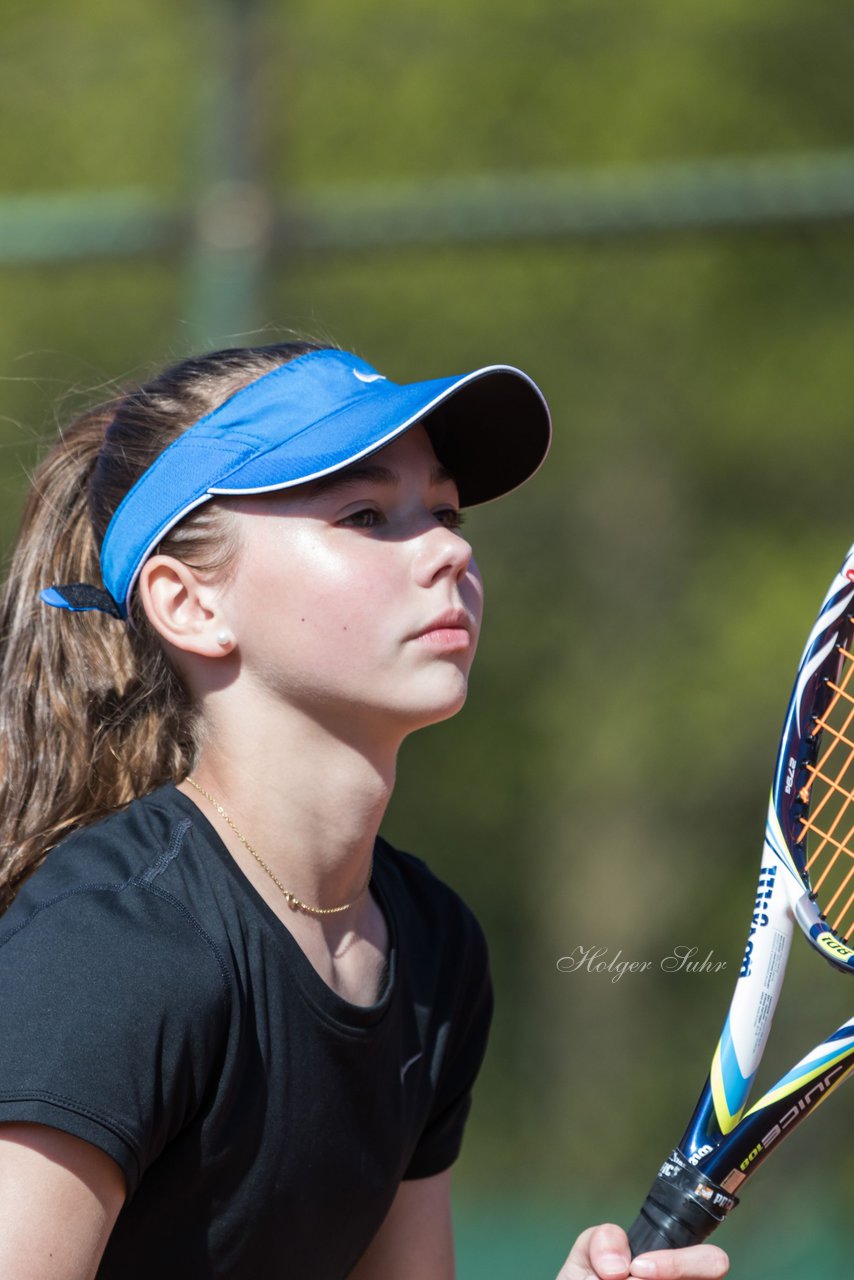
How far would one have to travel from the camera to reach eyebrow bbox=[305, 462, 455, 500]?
200 centimetres

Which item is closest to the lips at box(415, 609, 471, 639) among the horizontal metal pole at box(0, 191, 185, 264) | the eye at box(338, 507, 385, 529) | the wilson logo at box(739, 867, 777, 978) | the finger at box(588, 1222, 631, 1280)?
the eye at box(338, 507, 385, 529)

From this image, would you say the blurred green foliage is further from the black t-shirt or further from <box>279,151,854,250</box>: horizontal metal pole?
the black t-shirt

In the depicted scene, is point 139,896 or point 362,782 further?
point 362,782

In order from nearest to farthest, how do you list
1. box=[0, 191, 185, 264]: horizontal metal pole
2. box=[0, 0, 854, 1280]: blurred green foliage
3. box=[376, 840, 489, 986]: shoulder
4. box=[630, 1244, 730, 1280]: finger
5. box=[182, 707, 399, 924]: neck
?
box=[630, 1244, 730, 1280]: finger → box=[182, 707, 399, 924]: neck → box=[376, 840, 489, 986]: shoulder → box=[0, 191, 185, 264]: horizontal metal pole → box=[0, 0, 854, 1280]: blurred green foliage

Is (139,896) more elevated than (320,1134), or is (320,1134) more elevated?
(139,896)

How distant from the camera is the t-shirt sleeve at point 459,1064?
2342mm

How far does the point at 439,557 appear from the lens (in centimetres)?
197

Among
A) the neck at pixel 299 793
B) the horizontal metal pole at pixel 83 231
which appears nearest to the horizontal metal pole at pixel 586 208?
the horizontal metal pole at pixel 83 231

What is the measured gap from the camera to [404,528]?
2.01 metres

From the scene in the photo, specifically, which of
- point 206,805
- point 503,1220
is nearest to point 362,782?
point 206,805

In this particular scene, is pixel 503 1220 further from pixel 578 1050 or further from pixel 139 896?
pixel 139 896

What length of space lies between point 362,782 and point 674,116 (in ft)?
18.3

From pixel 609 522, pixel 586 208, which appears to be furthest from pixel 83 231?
pixel 609 522

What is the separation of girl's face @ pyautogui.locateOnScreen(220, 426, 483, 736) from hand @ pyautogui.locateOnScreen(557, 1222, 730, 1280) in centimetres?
61
